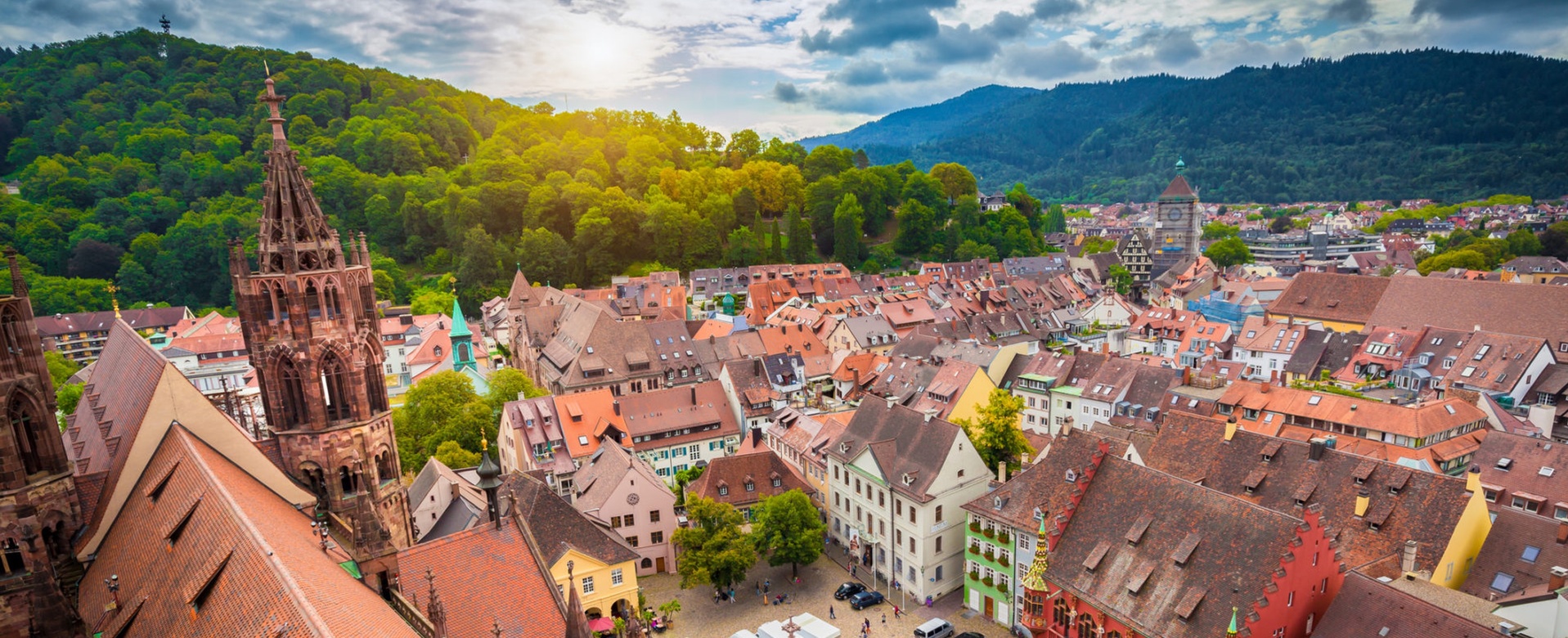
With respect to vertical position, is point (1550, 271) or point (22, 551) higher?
point (22, 551)

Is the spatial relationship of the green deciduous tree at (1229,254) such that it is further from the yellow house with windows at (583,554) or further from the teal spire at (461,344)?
the yellow house with windows at (583,554)

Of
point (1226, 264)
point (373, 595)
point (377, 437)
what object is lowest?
point (1226, 264)

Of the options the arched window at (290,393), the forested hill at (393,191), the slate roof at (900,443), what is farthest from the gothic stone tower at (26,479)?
the forested hill at (393,191)

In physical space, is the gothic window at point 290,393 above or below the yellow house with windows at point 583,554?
above

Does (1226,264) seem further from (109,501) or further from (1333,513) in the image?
(109,501)

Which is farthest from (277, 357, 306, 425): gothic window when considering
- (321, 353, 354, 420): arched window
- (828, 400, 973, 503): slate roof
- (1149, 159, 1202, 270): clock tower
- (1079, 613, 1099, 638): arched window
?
(1149, 159, 1202, 270): clock tower

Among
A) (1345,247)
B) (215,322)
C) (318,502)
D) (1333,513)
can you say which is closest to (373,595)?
(318,502)
